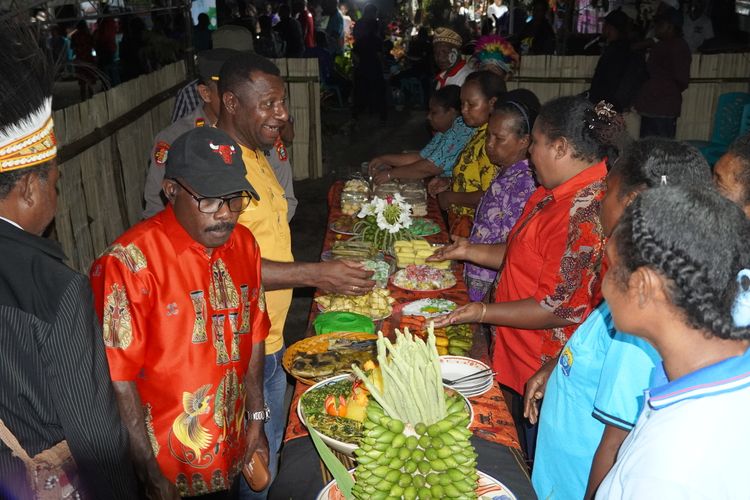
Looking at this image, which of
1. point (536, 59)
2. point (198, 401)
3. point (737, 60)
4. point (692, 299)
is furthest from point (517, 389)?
point (737, 60)

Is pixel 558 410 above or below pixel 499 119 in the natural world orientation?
below

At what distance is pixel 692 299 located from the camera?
1380 mm

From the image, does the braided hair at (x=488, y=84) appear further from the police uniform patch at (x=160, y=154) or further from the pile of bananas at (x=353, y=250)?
A: the police uniform patch at (x=160, y=154)

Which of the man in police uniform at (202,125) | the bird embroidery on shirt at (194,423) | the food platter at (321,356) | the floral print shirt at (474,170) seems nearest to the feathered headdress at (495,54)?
the floral print shirt at (474,170)

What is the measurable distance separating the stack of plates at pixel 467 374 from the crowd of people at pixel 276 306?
7.4 inches

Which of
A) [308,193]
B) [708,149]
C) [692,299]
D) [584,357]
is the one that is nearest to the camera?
[692,299]

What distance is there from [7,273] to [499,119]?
2.99 meters

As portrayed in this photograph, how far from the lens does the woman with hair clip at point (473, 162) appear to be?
477 cm

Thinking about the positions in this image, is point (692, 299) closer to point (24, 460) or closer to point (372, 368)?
point (372, 368)

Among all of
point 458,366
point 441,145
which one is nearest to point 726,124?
point 441,145

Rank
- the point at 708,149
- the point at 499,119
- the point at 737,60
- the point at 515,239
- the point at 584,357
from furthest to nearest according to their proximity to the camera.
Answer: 1. the point at 737,60
2. the point at 708,149
3. the point at 499,119
4. the point at 515,239
5. the point at 584,357

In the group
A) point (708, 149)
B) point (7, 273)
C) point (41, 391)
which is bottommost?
point (708, 149)

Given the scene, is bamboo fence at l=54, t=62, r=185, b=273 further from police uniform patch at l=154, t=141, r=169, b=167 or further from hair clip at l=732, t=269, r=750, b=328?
hair clip at l=732, t=269, r=750, b=328

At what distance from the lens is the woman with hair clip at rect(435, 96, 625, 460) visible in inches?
108
